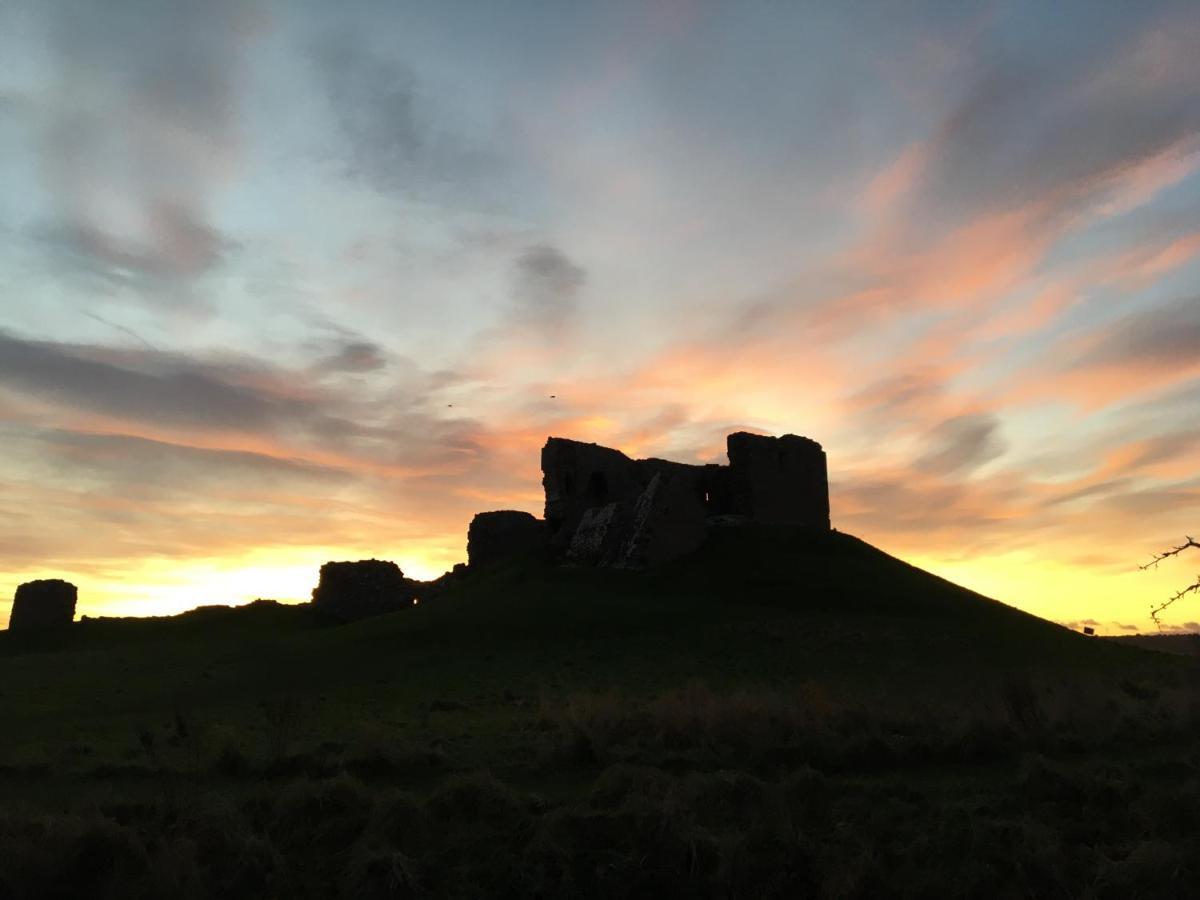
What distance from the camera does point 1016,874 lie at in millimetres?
9422

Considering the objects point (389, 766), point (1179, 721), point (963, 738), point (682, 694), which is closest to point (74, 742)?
point (389, 766)

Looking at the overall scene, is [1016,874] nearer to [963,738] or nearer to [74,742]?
[963,738]

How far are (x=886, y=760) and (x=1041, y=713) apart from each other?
15.0 ft

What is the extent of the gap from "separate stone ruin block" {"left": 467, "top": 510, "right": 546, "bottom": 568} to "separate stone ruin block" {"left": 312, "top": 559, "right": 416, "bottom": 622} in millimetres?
4602

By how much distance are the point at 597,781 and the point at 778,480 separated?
36.9 metres

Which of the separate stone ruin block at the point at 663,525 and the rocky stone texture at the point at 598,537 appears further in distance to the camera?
Result: the rocky stone texture at the point at 598,537

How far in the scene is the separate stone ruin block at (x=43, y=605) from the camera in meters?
41.9

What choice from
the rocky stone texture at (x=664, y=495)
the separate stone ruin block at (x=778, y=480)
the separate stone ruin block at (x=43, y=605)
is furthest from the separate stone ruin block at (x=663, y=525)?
the separate stone ruin block at (x=43, y=605)

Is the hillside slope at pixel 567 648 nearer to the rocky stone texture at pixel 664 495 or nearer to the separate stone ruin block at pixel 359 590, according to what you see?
the separate stone ruin block at pixel 359 590

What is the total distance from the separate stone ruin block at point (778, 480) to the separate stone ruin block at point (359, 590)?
58.6 feet

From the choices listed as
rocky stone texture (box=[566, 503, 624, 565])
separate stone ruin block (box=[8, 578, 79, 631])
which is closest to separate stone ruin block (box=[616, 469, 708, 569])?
rocky stone texture (box=[566, 503, 624, 565])

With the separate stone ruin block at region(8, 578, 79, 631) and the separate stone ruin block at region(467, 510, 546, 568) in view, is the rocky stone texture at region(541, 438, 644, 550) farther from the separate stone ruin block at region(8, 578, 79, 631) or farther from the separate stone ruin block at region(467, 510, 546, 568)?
the separate stone ruin block at region(8, 578, 79, 631)

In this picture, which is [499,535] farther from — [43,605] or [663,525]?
[43,605]

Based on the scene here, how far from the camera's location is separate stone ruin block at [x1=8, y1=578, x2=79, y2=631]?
41938 millimetres
